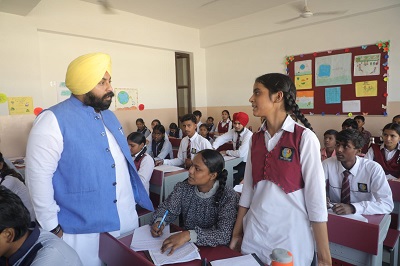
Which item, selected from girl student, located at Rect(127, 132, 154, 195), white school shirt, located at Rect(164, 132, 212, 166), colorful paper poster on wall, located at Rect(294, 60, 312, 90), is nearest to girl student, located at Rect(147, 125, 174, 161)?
white school shirt, located at Rect(164, 132, 212, 166)

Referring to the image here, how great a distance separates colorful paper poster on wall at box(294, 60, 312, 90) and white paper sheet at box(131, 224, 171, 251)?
202 inches

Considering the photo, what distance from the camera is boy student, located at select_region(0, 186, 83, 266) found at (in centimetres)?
95

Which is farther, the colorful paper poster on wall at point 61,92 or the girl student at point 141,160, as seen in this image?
the colorful paper poster on wall at point 61,92

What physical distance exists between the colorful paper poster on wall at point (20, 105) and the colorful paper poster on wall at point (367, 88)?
226 inches

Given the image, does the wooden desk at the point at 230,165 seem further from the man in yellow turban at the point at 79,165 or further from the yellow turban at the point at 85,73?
the yellow turban at the point at 85,73


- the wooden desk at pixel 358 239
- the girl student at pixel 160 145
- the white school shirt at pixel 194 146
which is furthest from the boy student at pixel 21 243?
the girl student at pixel 160 145

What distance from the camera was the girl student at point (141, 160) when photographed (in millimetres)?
2705

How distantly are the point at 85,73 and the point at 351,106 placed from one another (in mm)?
5231

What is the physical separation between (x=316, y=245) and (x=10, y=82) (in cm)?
501

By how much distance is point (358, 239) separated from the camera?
1.54 metres

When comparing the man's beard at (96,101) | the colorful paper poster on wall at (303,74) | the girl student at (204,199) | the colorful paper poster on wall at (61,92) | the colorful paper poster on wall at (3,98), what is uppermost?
the colorful paper poster on wall at (303,74)

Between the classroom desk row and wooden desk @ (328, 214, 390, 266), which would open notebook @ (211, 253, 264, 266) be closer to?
the classroom desk row

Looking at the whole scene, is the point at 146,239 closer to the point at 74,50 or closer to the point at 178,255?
the point at 178,255

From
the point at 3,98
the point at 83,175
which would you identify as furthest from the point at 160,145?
the point at 83,175
